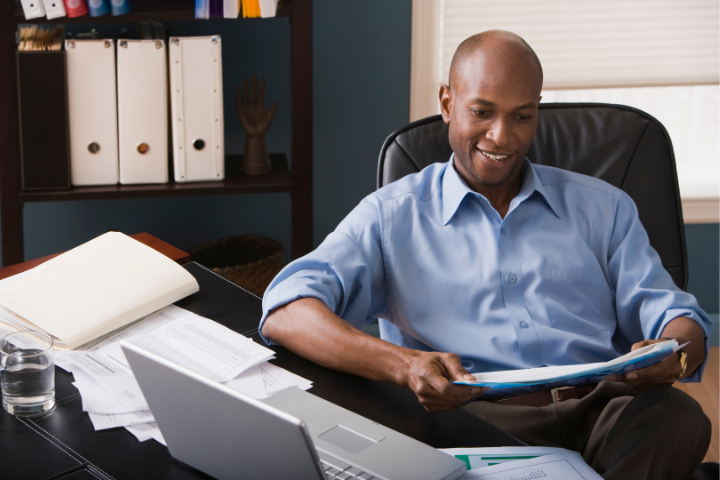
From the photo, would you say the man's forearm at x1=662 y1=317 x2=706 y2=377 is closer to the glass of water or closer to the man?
the man

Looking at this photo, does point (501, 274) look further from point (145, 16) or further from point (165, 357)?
point (145, 16)

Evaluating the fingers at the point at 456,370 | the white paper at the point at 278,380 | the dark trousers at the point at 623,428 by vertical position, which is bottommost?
the dark trousers at the point at 623,428

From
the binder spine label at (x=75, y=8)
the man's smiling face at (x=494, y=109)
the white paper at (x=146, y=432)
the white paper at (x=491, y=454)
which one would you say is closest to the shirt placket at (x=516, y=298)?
the man's smiling face at (x=494, y=109)

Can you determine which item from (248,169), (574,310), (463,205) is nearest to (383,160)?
(463,205)

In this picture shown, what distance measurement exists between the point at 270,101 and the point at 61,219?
83cm

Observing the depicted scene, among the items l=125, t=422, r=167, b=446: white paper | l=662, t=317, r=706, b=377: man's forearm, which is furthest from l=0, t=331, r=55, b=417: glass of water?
l=662, t=317, r=706, b=377: man's forearm

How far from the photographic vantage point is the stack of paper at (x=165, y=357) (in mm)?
965

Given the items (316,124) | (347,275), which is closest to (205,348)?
(347,275)

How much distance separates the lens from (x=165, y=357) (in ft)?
3.57

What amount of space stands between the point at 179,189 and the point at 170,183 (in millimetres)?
65

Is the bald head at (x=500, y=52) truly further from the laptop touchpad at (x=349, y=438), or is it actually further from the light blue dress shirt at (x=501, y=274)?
the laptop touchpad at (x=349, y=438)

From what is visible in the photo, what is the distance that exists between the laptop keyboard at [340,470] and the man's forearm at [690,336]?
70 centimetres

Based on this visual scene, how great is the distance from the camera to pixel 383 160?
5.43 ft

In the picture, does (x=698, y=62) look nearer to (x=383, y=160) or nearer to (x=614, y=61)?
(x=614, y=61)
